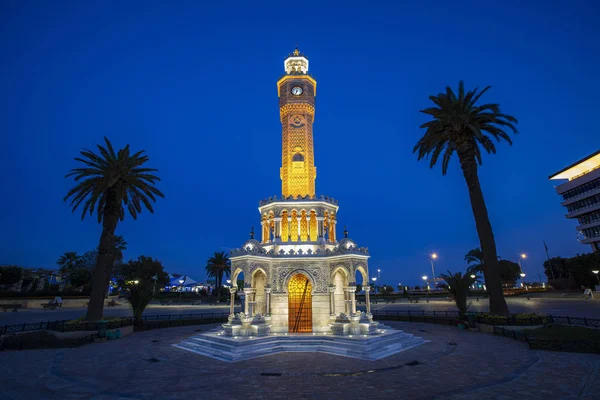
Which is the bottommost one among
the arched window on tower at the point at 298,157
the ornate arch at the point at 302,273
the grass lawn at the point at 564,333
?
the grass lawn at the point at 564,333

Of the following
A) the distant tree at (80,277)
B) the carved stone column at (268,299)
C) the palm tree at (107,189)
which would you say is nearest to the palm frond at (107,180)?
the palm tree at (107,189)

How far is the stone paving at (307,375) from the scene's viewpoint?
378 inches

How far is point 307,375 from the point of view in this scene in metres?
11.9

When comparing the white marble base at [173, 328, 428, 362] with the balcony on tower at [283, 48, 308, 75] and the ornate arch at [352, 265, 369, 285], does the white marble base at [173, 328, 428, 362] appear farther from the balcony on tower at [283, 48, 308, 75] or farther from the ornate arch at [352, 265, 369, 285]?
the balcony on tower at [283, 48, 308, 75]

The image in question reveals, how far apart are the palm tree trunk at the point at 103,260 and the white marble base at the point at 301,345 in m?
9.07

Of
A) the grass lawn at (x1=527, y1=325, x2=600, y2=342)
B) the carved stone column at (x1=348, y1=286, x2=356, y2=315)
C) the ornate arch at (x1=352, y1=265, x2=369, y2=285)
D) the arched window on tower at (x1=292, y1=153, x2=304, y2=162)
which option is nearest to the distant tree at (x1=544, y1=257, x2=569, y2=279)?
the grass lawn at (x1=527, y1=325, x2=600, y2=342)

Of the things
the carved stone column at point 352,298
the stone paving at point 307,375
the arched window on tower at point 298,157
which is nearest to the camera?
the stone paving at point 307,375

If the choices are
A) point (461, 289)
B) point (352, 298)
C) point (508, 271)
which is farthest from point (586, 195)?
point (352, 298)

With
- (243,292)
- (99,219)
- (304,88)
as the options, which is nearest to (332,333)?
(243,292)

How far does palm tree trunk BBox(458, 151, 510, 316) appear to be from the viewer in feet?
70.7

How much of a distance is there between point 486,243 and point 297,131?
17.6m

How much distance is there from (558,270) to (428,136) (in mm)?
59249

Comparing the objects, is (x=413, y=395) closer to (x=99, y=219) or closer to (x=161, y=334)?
(x=161, y=334)

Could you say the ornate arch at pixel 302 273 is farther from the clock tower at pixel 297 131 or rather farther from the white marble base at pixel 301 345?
the clock tower at pixel 297 131
